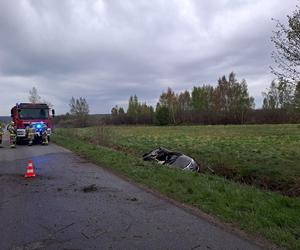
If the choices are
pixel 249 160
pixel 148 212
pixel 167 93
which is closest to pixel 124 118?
pixel 167 93

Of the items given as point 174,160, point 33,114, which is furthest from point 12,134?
point 174,160

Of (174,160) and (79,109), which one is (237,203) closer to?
(174,160)

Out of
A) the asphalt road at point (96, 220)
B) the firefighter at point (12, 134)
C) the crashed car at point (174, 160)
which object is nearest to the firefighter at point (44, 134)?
the firefighter at point (12, 134)

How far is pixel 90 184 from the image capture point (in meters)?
10.7

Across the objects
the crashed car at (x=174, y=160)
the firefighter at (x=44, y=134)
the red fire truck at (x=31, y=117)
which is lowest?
the crashed car at (x=174, y=160)

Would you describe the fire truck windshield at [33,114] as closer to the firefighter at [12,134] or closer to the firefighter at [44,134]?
the firefighter at [44,134]

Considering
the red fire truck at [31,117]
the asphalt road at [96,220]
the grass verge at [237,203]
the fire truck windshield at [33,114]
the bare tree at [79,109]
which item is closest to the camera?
the asphalt road at [96,220]

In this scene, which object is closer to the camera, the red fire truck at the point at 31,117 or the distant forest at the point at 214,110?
the red fire truck at the point at 31,117

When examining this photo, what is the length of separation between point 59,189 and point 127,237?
4.50 metres

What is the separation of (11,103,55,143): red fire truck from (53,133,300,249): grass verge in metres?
16.2

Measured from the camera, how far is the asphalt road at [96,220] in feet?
18.4

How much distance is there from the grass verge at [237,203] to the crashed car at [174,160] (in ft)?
8.67

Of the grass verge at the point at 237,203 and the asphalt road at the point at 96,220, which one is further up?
the asphalt road at the point at 96,220

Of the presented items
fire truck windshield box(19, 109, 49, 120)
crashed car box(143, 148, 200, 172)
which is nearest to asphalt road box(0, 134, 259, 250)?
crashed car box(143, 148, 200, 172)
